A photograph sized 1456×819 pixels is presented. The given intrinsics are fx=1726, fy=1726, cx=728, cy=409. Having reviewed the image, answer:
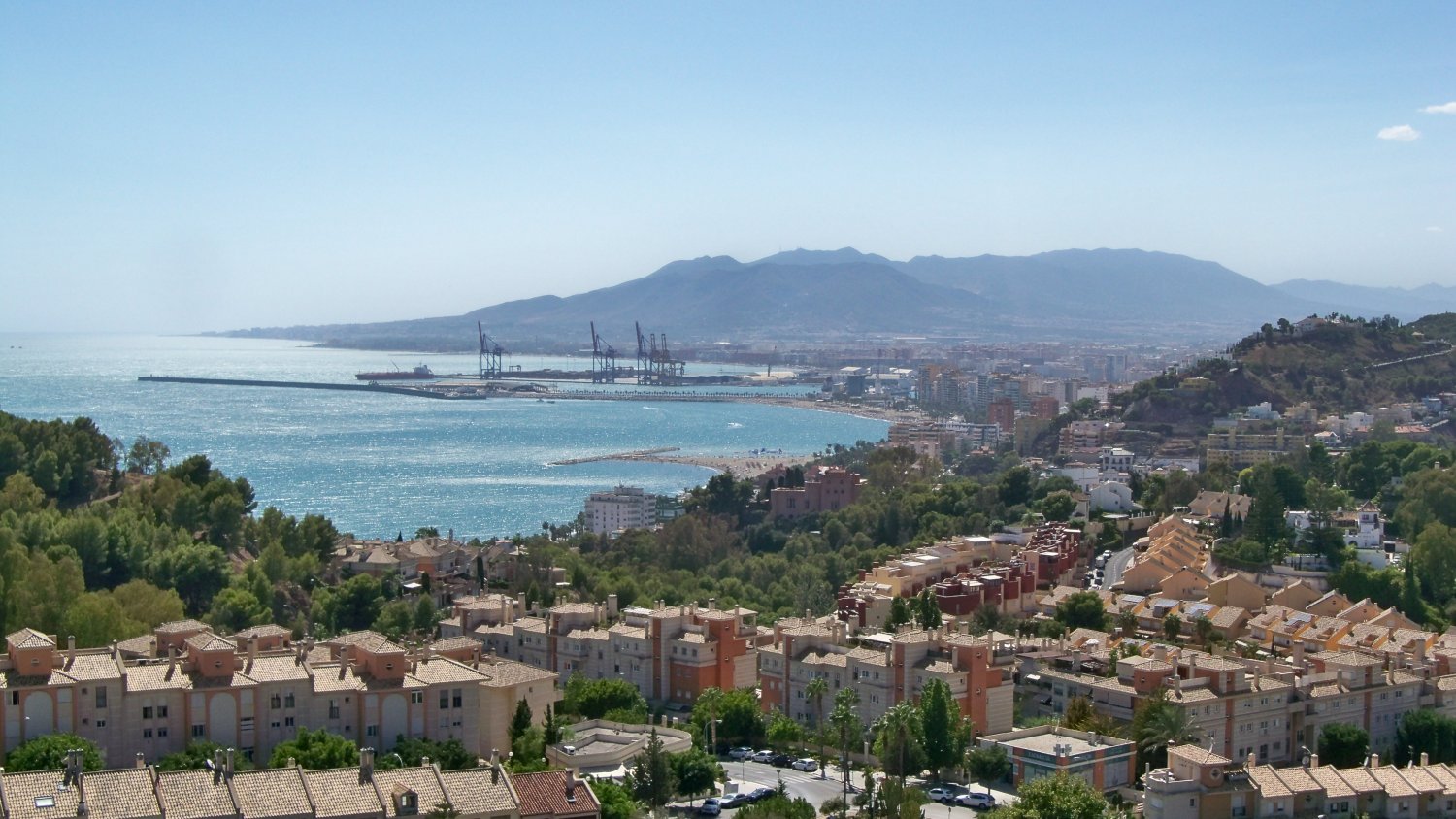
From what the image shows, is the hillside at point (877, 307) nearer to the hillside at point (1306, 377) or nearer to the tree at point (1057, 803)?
the hillside at point (1306, 377)

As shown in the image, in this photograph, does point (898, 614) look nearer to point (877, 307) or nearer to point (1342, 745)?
point (1342, 745)

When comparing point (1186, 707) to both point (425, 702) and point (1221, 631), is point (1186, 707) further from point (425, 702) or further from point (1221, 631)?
point (425, 702)

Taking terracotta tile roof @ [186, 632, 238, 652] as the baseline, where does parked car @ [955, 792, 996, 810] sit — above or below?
below

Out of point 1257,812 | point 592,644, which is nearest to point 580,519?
Result: point 592,644

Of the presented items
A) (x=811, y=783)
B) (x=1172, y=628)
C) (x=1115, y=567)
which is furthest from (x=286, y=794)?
(x=1115, y=567)

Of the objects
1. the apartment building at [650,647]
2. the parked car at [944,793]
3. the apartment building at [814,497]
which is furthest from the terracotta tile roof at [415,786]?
the apartment building at [814,497]

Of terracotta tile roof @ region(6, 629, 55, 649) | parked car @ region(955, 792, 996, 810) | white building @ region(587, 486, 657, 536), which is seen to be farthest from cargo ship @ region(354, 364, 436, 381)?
parked car @ region(955, 792, 996, 810)

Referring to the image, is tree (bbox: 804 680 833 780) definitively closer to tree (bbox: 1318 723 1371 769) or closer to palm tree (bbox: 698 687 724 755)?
palm tree (bbox: 698 687 724 755)
